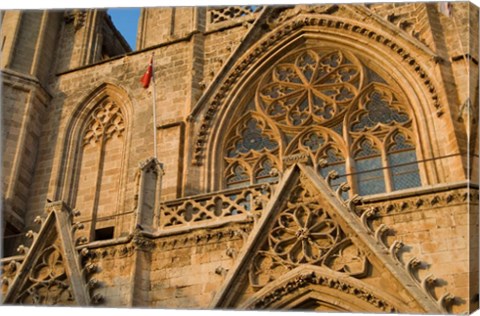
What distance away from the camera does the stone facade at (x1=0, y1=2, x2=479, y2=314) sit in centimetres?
802

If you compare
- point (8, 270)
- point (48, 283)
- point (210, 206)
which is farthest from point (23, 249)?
point (210, 206)

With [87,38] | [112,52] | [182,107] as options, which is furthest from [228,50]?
[112,52]

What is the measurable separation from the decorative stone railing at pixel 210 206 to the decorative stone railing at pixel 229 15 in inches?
158

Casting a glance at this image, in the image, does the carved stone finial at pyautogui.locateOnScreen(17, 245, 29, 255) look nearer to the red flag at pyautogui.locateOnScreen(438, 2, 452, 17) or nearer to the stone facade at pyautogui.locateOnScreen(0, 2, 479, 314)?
the stone facade at pyautogui.locateOnScreen(0, 2, 479, 314)

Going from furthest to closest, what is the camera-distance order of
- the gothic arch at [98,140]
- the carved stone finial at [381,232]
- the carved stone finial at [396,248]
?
the gothic arch at [98,140] < the carved stone finial at [381,232] < the carved stone finial at [396,248]

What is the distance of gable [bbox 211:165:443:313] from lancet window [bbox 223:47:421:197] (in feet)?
5.99

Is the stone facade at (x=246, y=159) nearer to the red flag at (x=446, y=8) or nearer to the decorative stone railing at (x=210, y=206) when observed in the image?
the decorative stone railing at (x=210, y=206)

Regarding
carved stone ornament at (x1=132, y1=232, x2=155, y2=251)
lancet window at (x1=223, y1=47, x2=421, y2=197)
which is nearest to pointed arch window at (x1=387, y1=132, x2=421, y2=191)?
lancet window at (x1=223, y1=47, x2=421, y2=197)

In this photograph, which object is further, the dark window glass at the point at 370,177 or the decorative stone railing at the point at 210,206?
the dark window glass at the point at 370,177

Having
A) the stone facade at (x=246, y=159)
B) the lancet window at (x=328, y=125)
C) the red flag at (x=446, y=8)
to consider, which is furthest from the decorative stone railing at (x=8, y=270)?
the red flag at (x=446, y=8)

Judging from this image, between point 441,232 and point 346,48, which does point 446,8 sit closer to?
point 346,48

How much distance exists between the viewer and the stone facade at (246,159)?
802cm

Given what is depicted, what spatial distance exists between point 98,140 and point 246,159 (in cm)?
268

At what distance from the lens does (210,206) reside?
9547 mm
